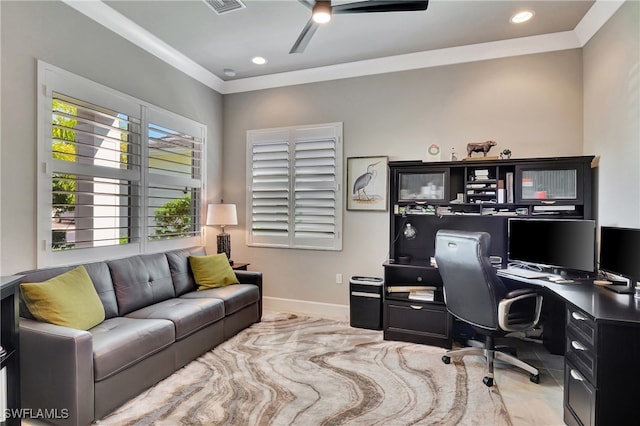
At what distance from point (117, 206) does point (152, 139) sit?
85cm

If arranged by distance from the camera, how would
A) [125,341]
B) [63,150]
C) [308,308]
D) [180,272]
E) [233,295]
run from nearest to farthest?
[125,341], [63,150], [233,295], [180,272], [308,308]

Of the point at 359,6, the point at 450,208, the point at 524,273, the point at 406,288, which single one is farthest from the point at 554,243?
the point at 359,6

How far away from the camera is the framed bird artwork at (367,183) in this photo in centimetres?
401

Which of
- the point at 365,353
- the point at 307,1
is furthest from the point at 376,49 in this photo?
the point at 365,353

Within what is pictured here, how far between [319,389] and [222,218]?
8.12 ft

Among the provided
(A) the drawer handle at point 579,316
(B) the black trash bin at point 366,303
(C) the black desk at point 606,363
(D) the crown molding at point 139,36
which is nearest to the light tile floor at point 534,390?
(C) the black desk at point 606,363

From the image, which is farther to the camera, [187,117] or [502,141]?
[187,117]

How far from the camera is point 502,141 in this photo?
358 cm

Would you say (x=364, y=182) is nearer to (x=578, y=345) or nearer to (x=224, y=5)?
(x=224, y=5)

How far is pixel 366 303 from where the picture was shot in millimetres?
3777

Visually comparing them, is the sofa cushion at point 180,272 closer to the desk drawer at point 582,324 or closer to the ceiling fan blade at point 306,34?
the ceiling fan blade at point 306,34

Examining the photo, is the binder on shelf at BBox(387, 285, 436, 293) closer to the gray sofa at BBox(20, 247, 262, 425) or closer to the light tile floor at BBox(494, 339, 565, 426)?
the light tile floor at BBox(494, 339, 565, 426)

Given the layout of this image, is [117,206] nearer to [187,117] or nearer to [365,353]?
[187,117]

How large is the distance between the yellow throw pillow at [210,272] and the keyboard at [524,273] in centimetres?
279
